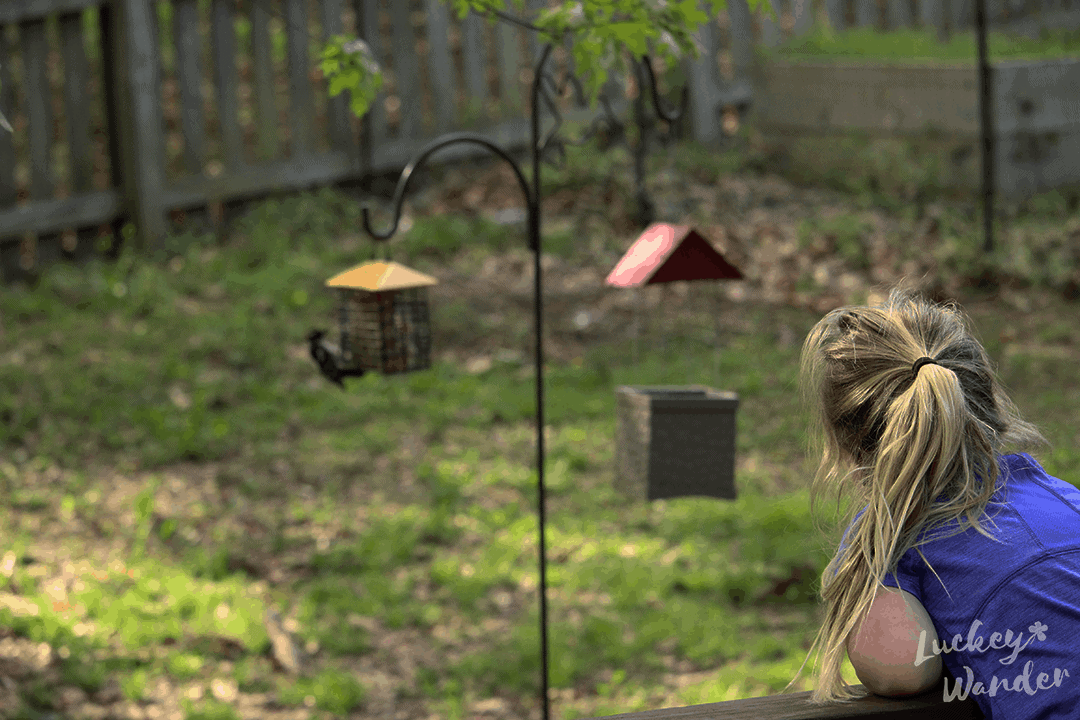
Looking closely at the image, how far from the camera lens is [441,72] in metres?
7.66

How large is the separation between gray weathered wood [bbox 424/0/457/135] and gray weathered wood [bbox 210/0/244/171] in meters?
1.30

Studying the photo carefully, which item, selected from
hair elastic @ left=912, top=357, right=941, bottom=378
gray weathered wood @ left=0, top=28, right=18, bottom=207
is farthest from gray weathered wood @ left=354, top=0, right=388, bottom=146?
hair elastic @ left=912, top=357, right=941, bottom=378

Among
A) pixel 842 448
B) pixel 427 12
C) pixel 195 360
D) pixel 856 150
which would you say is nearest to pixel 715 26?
pixel 856 150

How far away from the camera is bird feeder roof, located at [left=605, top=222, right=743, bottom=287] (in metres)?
2.75

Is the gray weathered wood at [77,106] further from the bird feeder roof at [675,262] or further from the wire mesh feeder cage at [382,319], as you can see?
the bird feeder roof at [675,262]

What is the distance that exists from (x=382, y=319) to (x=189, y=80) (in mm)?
4720

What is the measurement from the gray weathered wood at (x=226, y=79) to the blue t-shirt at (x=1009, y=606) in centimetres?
600

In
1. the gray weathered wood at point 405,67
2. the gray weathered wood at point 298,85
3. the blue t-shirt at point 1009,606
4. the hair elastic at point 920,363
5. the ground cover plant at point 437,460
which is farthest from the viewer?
the gray weathered wood at point 405,67

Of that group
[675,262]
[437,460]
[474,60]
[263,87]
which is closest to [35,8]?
[263,87]

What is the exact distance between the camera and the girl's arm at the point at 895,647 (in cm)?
155

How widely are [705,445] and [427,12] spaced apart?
537 centimetres

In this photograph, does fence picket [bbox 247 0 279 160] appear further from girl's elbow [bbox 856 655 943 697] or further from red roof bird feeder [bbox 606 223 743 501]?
girl's elbow [bbox 856 655 943 697]

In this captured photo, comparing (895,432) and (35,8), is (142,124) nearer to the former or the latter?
(35,8)

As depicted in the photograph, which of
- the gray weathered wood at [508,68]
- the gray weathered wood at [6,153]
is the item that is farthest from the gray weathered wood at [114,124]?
the gray weathered wood at [508,68]
